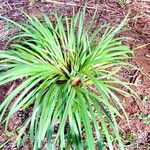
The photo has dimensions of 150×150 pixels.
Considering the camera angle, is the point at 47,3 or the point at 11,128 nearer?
the point at 11,128

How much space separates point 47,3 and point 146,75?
1.03 m

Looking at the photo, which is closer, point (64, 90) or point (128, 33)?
point (64, 90)

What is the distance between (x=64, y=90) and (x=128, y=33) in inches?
35.0

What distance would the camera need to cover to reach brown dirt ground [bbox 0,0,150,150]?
1899 mm

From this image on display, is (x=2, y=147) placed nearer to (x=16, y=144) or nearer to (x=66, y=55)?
(x=16, y=144)

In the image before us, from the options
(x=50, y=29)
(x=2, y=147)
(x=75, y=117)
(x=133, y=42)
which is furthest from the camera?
(x=133, y=42)

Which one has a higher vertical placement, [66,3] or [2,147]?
[66,3]

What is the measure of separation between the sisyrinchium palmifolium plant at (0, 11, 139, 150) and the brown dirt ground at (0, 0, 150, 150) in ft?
0.25

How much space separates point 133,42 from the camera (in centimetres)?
237

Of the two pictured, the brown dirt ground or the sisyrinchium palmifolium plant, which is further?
the brown dirt ground

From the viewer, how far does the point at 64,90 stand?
5.78 ft

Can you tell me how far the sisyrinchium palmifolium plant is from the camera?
5.41 feet

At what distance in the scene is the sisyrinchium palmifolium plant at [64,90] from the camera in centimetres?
165

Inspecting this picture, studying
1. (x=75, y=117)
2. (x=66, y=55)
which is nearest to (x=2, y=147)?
(x=75, y=117)
